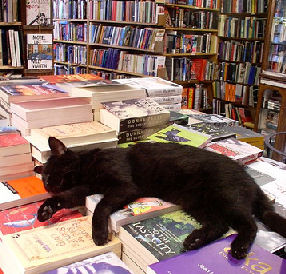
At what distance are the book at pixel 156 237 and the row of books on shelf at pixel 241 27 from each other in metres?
4.00

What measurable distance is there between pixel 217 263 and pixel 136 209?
35cm

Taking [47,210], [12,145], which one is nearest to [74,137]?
[12,145]

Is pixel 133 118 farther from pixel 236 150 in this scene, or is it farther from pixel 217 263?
pixel 217 263

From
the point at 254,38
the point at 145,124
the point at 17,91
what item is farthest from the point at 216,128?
the point at 254,38

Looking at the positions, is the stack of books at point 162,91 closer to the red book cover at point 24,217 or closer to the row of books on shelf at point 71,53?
the red book cover at point 24,217

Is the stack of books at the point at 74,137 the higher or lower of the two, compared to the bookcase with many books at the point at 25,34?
lower

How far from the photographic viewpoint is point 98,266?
1.11 m

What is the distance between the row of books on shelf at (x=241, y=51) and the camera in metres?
4.78

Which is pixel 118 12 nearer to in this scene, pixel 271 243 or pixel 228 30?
pixel 228 30

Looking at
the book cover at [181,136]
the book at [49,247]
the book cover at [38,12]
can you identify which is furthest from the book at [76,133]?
the book cover at [38,12]

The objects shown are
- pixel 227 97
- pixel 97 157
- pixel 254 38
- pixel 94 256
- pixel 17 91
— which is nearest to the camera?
pixel 94 256

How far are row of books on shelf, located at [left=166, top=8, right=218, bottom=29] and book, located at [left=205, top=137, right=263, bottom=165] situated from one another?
2.96 m

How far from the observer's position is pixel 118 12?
502cm

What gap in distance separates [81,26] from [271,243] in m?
5.28
